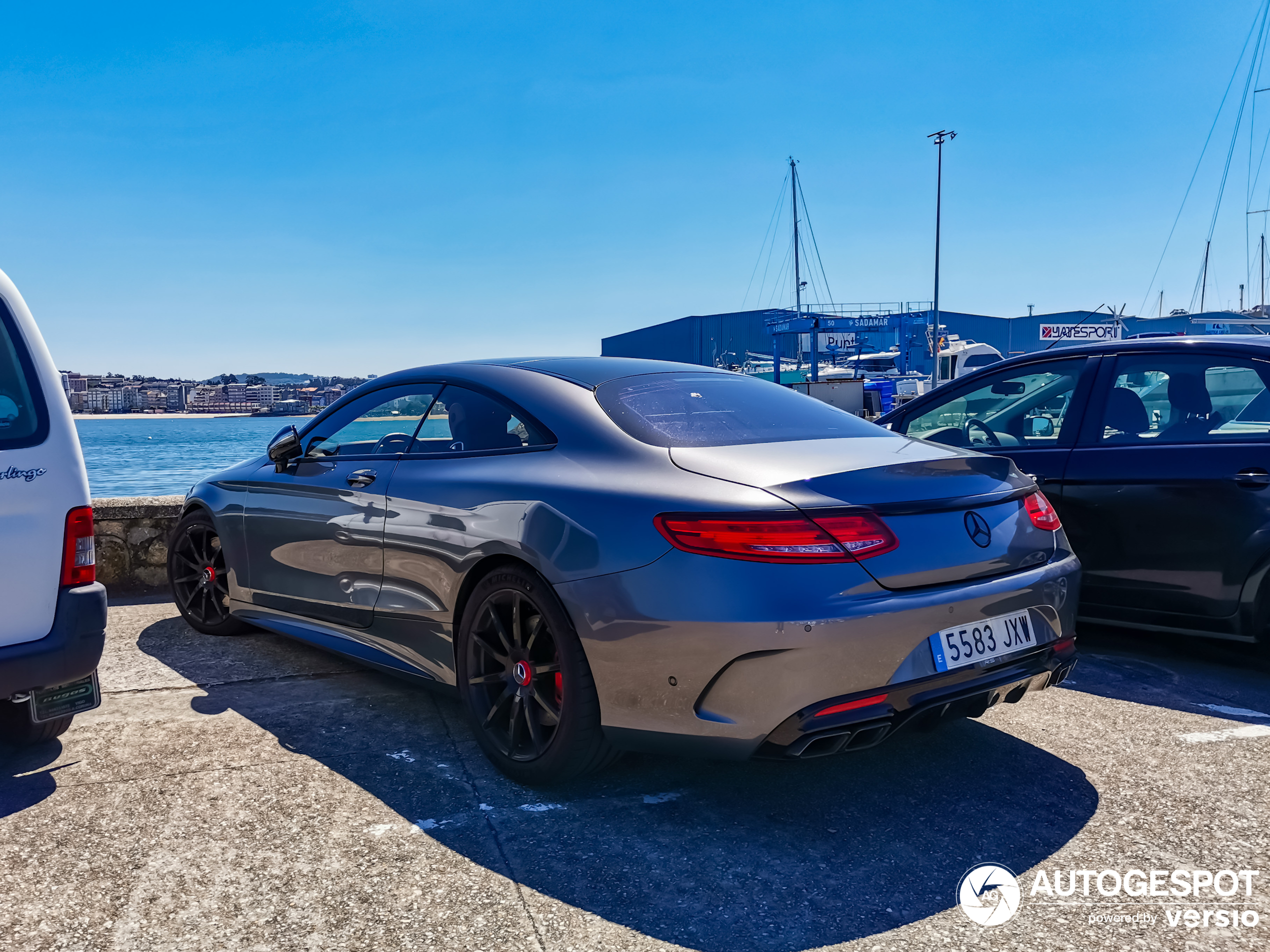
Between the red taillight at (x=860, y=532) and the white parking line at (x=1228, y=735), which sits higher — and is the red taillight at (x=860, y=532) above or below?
above

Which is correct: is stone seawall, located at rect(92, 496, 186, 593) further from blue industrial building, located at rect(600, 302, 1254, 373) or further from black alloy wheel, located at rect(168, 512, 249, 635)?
blue industrial building, located at rect(600, 302, 1254, 373)

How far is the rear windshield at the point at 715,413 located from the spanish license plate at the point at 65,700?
1932 millimetres

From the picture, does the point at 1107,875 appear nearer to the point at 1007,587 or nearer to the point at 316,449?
the point at 1007,587

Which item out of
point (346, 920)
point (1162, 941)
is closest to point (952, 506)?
point (1162, 941)

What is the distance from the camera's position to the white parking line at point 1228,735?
332 cm

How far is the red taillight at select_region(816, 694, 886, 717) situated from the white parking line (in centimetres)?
155

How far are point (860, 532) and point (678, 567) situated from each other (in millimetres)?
480

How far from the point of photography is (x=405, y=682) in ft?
11.6

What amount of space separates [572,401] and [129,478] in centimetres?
3931

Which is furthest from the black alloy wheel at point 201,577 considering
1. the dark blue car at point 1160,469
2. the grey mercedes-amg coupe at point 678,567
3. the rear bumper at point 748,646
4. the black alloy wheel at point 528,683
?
the dark blue car at point 1160,469

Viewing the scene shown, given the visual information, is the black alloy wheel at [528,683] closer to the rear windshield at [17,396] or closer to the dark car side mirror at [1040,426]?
the rear windshield at [17,396]

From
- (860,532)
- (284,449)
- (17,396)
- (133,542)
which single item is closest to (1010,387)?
(860,532)

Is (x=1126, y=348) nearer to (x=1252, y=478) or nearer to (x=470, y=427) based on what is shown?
(x=1252, y=478)

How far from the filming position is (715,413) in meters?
3.23
